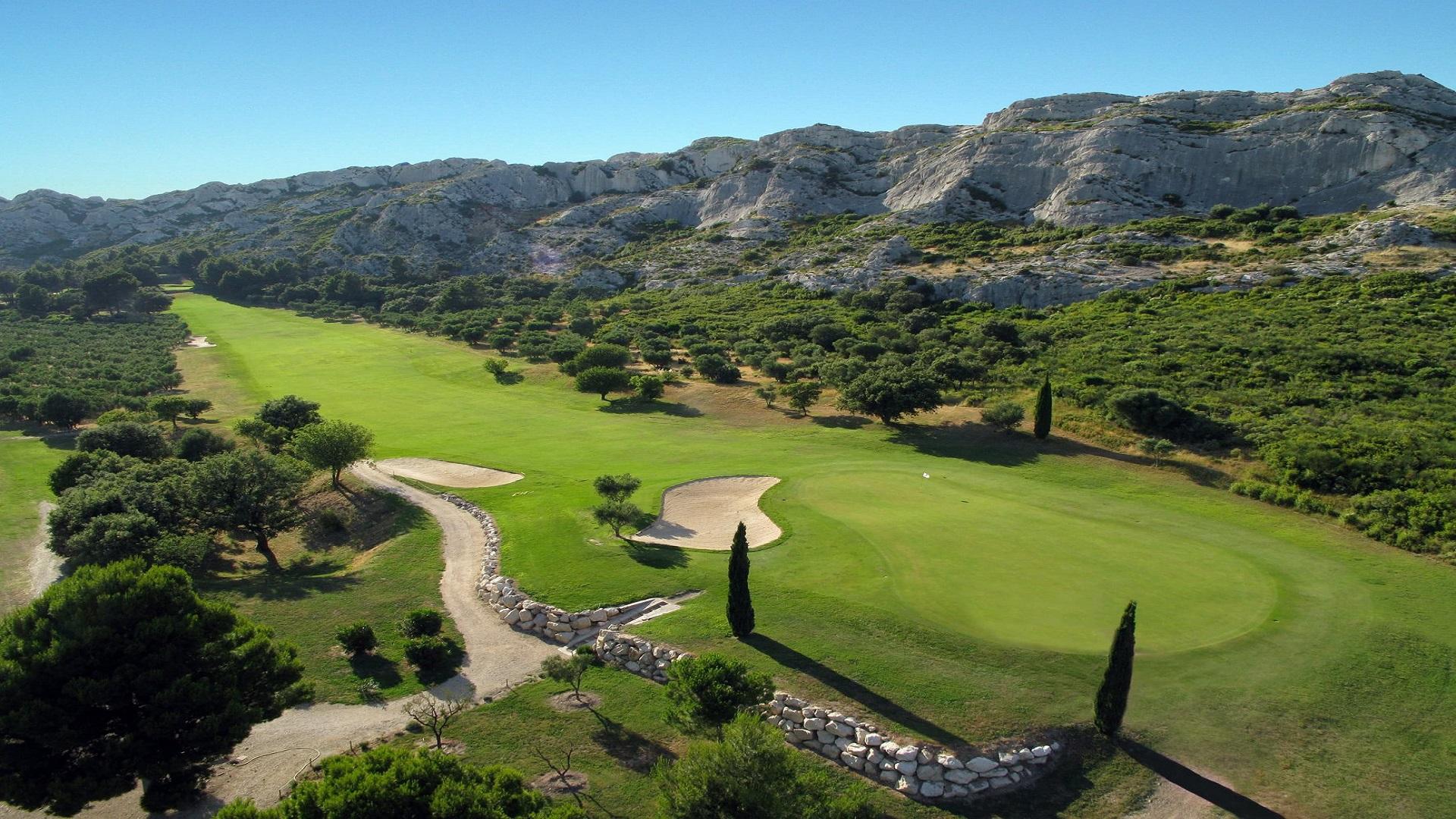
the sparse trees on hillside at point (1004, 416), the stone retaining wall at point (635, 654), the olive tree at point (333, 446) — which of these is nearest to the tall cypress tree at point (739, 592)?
the stone retaining wall at point (635, 654)

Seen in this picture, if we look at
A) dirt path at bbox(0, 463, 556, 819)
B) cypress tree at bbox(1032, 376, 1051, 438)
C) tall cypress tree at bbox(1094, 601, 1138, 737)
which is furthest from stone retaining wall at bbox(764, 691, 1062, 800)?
cypress tree at bbox(1032, 376, 1051, 438)

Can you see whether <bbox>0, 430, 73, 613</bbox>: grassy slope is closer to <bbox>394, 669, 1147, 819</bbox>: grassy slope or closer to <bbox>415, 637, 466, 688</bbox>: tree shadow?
<bbox>415, 637, 466, 688</bbox>: tree shadow

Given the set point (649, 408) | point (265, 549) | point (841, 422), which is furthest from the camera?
point (649, 408)

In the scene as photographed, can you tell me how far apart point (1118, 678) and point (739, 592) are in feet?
38.2

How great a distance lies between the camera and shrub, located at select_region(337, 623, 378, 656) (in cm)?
2545

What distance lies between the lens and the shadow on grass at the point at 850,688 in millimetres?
20000

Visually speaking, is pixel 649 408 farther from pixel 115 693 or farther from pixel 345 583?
pixel 115 693

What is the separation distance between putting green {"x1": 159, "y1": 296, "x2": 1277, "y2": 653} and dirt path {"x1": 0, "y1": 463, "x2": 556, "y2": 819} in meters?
2.62

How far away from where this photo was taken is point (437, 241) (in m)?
165

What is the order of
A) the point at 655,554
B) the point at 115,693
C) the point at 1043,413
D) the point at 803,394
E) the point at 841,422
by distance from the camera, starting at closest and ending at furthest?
the point at 115,693 < the point at 655,554 < the point at 1043,413 < the point at 841,422 < the point at 803,394

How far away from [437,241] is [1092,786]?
17281 centimetres

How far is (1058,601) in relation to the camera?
25.5 m

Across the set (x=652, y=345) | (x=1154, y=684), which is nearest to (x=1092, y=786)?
(x=1154, y=684)

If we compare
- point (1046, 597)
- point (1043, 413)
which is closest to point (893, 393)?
point (1043, 413)
